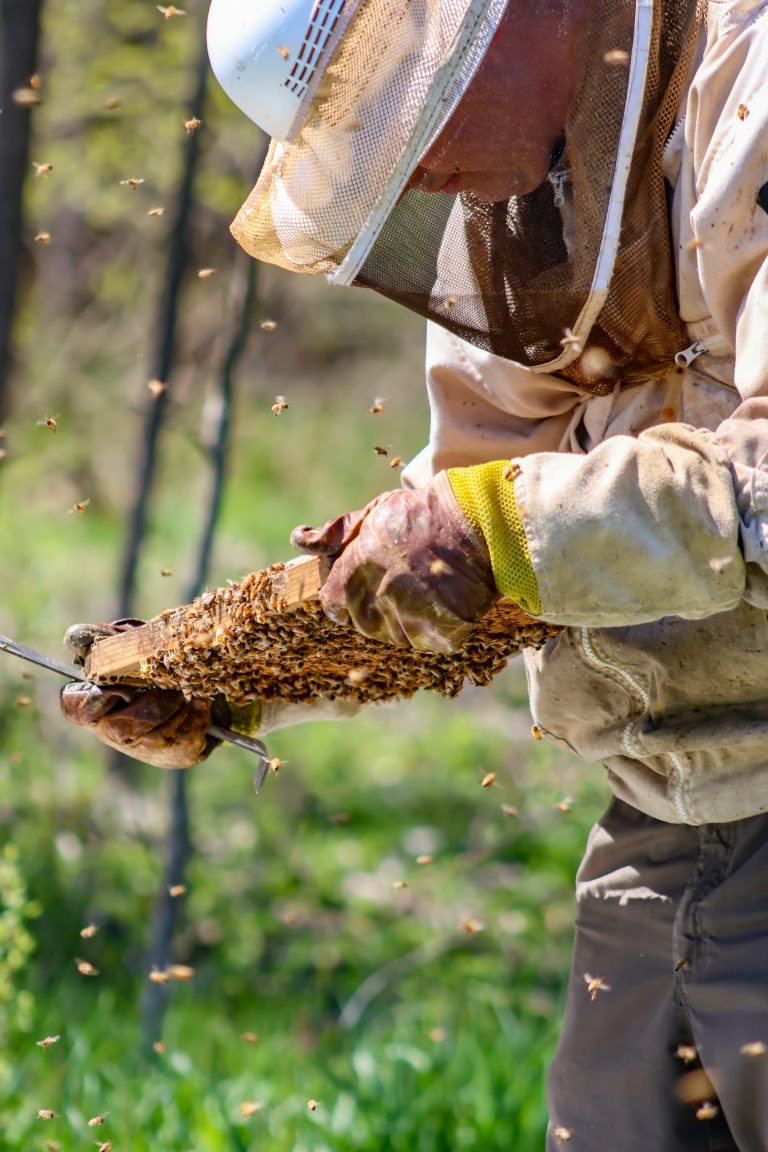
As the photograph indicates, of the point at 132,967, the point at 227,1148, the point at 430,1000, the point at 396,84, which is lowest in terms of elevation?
the point at 132,967

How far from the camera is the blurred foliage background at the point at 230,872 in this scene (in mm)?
3383

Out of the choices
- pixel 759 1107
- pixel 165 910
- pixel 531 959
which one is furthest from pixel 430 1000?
pixel 759 1107

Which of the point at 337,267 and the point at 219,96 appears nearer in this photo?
the point at 337,267

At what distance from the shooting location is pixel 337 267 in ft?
6.90

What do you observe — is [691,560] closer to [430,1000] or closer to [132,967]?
[430,1000]

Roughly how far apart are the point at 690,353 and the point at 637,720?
58cm

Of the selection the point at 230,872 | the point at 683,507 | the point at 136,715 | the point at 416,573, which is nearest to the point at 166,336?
the point at 230,872

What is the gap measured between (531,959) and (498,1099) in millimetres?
1767

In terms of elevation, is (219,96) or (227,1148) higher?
(219,96)

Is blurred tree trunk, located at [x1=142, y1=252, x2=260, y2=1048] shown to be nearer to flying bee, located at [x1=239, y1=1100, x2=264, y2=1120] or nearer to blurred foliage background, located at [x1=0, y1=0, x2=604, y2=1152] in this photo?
blurred foliage background, located at [x1=0, y1=0, x2=604, y2=1152]

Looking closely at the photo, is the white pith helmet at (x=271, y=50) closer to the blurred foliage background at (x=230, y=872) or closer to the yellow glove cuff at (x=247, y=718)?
the blurred foliage background at (x=230, y=872)

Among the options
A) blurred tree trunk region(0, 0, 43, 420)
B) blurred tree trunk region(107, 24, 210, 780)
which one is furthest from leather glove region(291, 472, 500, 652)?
blurred tree trunk region(0, 0, 43, 420)

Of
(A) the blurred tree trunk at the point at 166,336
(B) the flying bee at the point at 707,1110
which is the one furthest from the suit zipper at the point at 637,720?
(A) the blurred tree trunk at the point at 166,336

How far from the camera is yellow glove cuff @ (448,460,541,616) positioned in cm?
160
